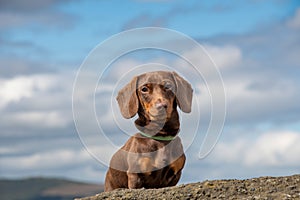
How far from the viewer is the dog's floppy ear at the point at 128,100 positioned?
13.9m

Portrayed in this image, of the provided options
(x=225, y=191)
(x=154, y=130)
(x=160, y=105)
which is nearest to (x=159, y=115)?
(x=160, y=105)

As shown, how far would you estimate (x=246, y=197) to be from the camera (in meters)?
13.8

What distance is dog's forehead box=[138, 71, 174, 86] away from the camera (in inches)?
541

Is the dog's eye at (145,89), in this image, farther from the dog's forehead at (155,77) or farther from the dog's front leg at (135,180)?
the dog's front leg at (135,180)

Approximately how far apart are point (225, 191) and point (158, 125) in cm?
171

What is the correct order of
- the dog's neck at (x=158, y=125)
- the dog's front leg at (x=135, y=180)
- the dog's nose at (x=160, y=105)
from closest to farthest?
the dog's nose at (x=160, y=105) → the dog's neck at (x=158, y=125) → the dog's front leg at (x=135, y=180)

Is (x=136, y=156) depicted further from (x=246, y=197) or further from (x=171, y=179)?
(x=246, y=197)

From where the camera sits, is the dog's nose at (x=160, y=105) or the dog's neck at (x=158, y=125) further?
the dog's neck at (x=158, y=125)

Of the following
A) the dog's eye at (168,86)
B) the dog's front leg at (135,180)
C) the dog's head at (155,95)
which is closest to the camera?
the dog's head at (155,95)

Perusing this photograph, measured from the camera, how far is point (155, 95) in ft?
44.4

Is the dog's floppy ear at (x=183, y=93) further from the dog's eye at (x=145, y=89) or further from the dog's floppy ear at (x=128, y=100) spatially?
the dog's floppy ear at (x=128, y=100)

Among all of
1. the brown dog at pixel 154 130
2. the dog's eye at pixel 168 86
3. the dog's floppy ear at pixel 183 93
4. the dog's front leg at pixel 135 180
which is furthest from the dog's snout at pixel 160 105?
the dog's front leg at pixel 135 180

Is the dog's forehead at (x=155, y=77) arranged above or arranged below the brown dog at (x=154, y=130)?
above

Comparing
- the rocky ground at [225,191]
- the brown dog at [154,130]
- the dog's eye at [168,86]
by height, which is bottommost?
the rocky ground at [225,191]
